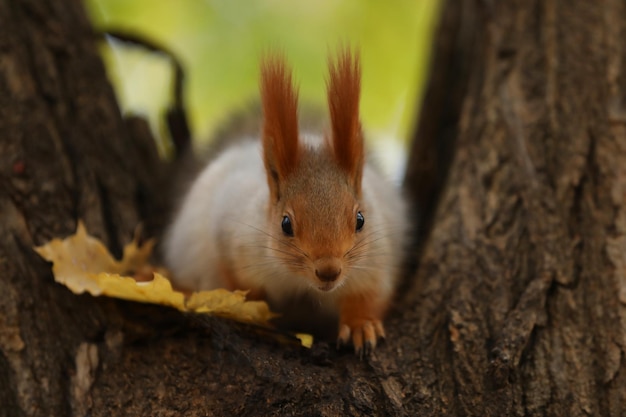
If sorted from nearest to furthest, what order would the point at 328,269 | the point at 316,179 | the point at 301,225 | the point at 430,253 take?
the point at 328,269, the point at 301,225, the point at 316,179, the point at 430,253

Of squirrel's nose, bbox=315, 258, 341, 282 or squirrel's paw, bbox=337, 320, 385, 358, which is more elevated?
squirrel's nose, bbox=315, 258, 341, 282

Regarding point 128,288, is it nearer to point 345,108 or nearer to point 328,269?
point 328,269

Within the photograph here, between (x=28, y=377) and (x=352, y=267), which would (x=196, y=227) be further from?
(x=28, y=377)

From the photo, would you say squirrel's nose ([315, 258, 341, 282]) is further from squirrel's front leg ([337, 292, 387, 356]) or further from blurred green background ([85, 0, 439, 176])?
blurred green background ([85, 0, 439, 176])

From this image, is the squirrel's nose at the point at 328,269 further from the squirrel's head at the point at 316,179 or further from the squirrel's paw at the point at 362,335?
the squirrel's paw at the point at 362,335

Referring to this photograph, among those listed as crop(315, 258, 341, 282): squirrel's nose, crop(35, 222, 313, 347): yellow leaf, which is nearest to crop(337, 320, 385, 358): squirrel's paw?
crop(35, 222, 313, 347): yellow leaf

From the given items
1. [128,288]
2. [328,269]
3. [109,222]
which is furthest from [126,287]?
[328,269]

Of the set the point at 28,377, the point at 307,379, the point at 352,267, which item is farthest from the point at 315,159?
the point at 28,377
